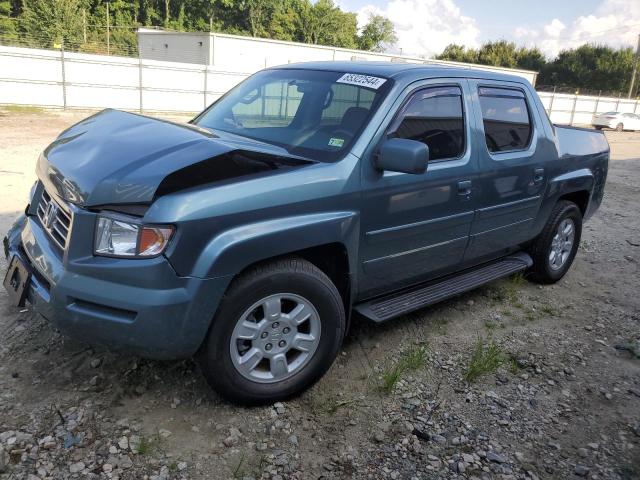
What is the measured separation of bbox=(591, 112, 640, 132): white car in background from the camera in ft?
105

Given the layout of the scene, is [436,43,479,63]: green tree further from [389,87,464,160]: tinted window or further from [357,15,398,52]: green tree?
[389,87,464,160]: tinted window

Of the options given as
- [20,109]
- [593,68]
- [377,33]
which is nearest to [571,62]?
[593,68]

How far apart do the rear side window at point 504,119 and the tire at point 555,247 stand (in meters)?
0.93

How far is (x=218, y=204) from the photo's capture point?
251 cm

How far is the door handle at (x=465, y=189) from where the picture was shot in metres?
3.67

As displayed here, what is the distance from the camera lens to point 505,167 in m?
4.06

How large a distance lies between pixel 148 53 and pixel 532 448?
3992 cm

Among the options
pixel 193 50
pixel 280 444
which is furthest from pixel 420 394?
pixel 193 50

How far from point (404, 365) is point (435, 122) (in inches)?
63.8

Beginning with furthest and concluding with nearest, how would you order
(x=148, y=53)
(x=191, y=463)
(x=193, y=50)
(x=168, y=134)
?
(x=148, y=53)
(x=193, y=50)
(x=168, y=134)
(x=191, y=463)

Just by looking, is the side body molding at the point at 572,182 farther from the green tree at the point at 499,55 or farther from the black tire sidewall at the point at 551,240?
the green tree at the point at 499,55

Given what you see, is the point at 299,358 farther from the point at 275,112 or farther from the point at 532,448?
the point at 275,112

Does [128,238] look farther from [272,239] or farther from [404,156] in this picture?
[404,156]

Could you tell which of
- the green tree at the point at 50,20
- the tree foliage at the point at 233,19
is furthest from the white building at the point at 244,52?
the tree foliage at the point at 233,19
